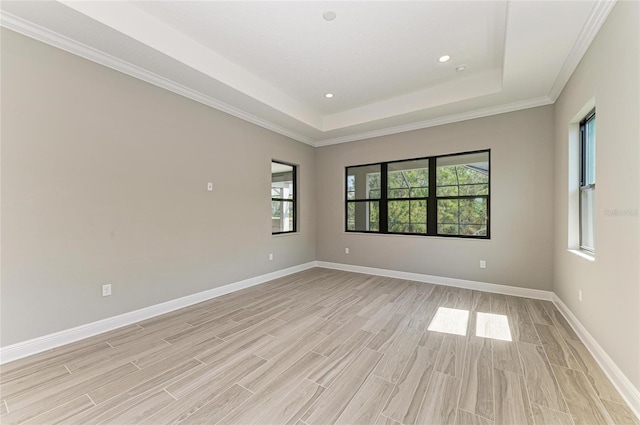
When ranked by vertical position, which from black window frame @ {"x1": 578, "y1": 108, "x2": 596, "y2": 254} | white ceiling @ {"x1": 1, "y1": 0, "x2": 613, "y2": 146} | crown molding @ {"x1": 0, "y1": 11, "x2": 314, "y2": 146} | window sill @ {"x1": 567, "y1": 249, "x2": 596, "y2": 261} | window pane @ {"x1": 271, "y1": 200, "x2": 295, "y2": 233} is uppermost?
white ceiling @ {"x1": 1, "y1": 0, "x2": 613, "y2": 146}

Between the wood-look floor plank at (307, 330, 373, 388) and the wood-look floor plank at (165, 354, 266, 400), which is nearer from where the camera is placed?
the wood-look floor plank at (165, 354, 266, 400)

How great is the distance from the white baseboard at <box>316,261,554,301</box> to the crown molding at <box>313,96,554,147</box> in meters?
2.61

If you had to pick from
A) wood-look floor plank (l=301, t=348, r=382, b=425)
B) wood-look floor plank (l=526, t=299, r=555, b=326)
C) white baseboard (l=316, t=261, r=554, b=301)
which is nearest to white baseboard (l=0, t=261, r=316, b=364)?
white baseboard (l=316, t=261, r=554, b=301)

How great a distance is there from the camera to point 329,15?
2.46 meters

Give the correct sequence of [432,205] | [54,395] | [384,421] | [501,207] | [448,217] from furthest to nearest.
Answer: [432,205] → [448,217] → [501,207] → [54,395] → [384,421]

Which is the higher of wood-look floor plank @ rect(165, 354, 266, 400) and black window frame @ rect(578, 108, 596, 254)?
black window frame @ rect(578, 108, 596, 254)

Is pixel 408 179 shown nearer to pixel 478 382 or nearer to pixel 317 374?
pixel 478 382

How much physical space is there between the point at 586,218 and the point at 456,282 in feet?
6.27

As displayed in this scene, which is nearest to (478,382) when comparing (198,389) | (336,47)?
(198,389)

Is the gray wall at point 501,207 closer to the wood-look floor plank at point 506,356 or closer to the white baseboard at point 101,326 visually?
the wood-look floor plank at point 506,356

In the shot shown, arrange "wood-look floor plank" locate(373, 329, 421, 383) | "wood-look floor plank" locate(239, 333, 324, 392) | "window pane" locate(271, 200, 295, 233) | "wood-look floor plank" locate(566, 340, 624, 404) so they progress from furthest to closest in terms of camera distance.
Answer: "window pane" locate(271, 200, 295, 233) < "wood-look floor plank" locate(373, 329, 421, 383) < "wood-look floor plank" locate(239, 333, 324, 392) < "wood-look floor plank" locate(566, 340, 624, 404)

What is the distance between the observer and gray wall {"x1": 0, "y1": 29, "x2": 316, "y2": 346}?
7.32 ft

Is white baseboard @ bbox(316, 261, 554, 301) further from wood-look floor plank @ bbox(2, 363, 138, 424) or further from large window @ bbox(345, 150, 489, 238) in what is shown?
wood-look floor plank @ bbox(2, 363, 138, 424)

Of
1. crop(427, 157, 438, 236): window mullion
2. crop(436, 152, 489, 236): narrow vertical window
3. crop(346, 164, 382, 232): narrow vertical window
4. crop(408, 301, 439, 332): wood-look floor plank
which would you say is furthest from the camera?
crop(346, 164, 382, 232): narrow vertical window
